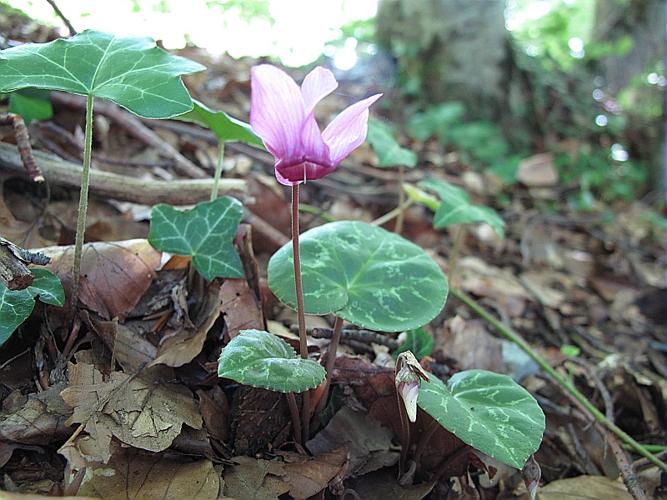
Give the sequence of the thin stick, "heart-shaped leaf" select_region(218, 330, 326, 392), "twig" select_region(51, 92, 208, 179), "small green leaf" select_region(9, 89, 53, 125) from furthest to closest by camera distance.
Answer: "twig" select_region(51, 92, 208, 179), "small green leaf" select_region(9, 89, 53, 125), the thin stick, "heart-shaped leaf" select_region(218, 330, 326, 392)

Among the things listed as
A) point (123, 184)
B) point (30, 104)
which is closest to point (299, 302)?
point (123, 184)

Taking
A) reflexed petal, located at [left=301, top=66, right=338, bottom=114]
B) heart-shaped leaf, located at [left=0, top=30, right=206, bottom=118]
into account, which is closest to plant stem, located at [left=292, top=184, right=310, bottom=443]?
reflexed petal, located at [left=301, top=66, right=338, bottom=114]

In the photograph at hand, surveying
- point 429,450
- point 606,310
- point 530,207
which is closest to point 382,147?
point 429,450

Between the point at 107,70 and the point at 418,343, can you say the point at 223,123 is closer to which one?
the point at 107,70

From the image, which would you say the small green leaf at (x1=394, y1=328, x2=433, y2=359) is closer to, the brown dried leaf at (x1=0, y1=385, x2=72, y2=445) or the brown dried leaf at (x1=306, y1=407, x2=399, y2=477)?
the brown dried leaf at (x1=306, y1=407, x2=399, y2=477)

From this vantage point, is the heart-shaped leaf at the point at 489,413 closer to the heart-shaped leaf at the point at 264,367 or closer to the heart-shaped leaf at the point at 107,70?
the heart-shaped leaf at the point at 264,367

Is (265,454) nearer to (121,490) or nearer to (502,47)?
(121,490)

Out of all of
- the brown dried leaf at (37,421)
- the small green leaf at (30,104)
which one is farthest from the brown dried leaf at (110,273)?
the small green leaf at (30,104)
